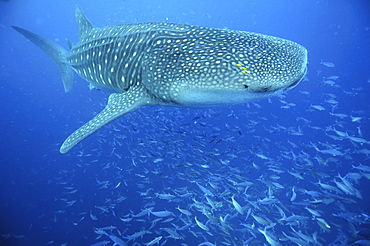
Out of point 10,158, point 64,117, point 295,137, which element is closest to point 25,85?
point 64,117

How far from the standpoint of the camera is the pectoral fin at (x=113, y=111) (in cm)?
294

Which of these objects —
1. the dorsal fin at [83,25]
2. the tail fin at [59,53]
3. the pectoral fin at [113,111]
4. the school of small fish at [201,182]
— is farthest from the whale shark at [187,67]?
the school of small fish at [201,182]

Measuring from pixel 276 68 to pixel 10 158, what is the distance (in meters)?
26.2

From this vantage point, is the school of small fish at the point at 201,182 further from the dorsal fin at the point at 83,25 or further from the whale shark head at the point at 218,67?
the dorsal fin at the point at 83,25

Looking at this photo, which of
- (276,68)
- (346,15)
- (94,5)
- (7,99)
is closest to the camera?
(276,68)

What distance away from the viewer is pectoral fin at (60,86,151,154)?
2.94 metres

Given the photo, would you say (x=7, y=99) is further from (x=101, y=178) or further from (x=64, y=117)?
(x=101, y=178)

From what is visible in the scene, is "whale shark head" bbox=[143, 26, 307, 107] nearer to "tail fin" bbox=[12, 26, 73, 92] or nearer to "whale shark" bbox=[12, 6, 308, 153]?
"whale shark" bbox=[12, 6, 308, 153]

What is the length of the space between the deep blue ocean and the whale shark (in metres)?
1.53

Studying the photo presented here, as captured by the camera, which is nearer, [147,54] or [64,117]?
[147,54]

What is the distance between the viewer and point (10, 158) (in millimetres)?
20906

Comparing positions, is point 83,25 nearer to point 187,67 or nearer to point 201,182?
point 187,67


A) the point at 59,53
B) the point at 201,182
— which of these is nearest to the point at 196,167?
the point at 201,182

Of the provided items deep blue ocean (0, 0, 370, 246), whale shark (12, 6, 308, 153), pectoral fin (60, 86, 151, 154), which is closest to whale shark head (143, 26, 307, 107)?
whale shark (12, 6, 308, 153)
